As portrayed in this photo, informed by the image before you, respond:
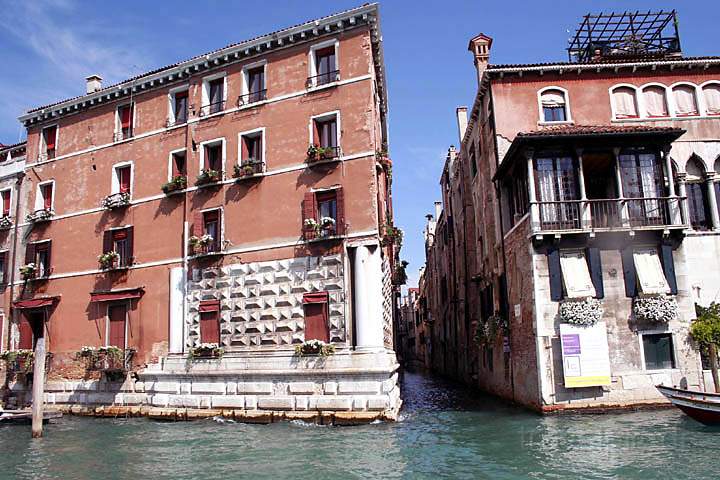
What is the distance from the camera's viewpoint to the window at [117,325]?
22703 millimetres

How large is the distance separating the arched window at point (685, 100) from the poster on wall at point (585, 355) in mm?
9947

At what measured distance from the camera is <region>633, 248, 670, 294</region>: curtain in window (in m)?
17.4

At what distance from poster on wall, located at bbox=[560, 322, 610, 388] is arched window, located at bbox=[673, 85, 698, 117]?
995cm

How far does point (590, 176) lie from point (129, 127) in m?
18.9

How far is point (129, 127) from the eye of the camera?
2467 cm

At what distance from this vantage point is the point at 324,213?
790 inches

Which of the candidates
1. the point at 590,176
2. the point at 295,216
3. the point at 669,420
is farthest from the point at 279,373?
the point at 590,176

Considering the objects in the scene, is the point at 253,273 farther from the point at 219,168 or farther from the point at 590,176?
the point at 590,176

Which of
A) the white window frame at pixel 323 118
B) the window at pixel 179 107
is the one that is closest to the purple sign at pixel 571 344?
the white window frame at pixel 323 118

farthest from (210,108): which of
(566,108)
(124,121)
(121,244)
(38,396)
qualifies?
(566,108)

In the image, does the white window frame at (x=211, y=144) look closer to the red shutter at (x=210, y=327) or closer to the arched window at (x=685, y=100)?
the red shutter at (x=210, y=327)

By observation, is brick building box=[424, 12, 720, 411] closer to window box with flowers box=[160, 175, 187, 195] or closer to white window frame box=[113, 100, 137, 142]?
window box with flowers box=[160, 175, 187, 195]

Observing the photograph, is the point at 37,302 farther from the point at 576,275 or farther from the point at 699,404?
the point at 699,404

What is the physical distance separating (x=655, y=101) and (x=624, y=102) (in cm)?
119
